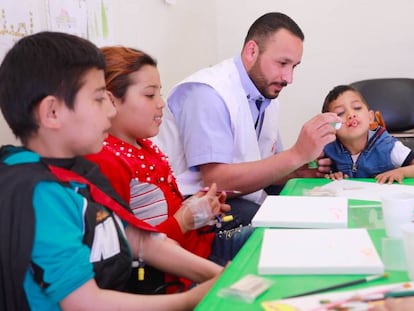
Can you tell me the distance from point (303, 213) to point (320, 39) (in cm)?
229

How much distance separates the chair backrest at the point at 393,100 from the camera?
2652 millimetres

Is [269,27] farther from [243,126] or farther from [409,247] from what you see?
[409,247]

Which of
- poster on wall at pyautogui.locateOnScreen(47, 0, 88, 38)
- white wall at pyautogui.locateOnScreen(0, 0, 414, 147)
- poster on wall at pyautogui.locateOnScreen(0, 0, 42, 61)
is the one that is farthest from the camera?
white wall at pyautogui.locateOnScreen(0, 0, 414, 147)

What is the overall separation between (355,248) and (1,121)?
34.7 inches

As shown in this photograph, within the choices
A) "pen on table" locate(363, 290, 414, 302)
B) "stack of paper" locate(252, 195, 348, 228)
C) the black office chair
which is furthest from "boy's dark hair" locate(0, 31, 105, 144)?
the black office chair

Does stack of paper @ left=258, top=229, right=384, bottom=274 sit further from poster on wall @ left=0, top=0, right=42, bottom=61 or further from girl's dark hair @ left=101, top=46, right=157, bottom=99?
poster on wall @ left=0, top=0, right=42, bottom=61

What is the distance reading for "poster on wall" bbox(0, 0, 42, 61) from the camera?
47.6 inches

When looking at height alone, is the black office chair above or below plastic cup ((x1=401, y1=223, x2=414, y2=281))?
below

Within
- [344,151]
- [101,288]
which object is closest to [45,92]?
[101,288]

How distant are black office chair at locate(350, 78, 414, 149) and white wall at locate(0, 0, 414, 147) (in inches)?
15.4

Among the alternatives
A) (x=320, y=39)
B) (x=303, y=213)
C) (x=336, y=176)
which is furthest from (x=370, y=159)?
(x=320, y=39)

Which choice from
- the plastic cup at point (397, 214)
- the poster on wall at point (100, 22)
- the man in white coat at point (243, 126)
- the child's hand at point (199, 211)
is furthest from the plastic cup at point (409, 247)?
the poster on wall at point (100, 22)

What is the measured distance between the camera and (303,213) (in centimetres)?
109

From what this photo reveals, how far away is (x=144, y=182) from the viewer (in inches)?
47.2
